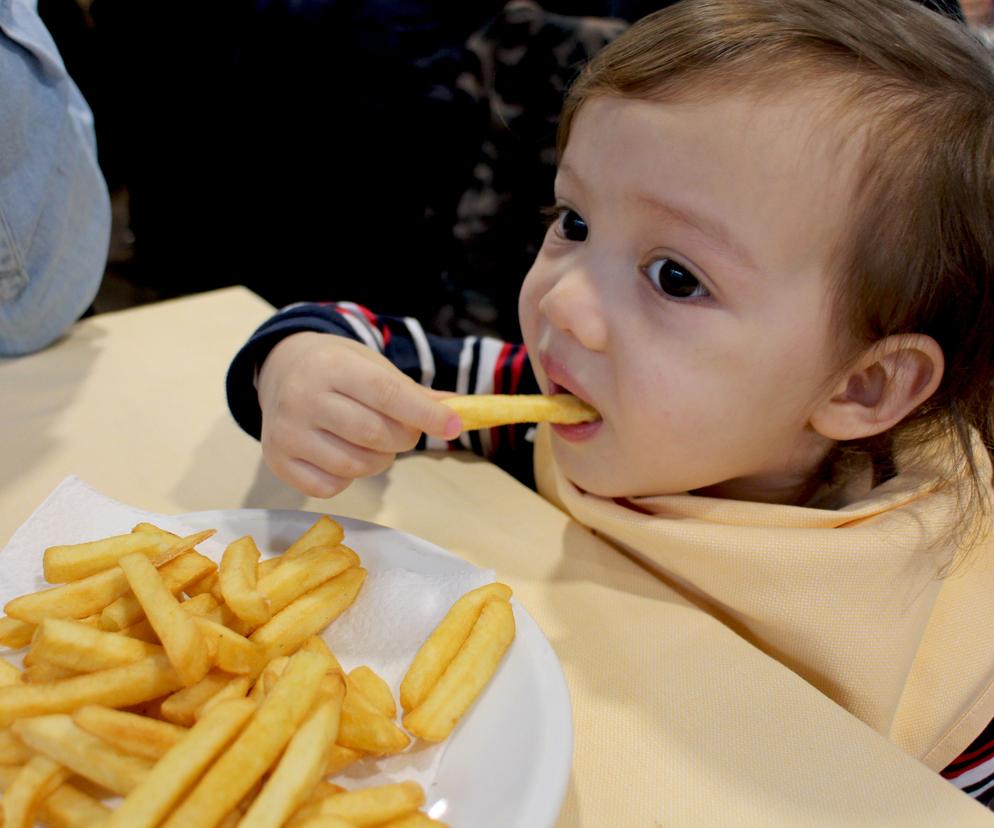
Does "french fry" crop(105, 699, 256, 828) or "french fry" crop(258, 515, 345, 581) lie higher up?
"french fry" crop(105, 699, 256, 828)

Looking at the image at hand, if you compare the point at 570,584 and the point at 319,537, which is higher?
Answer: the point at 319,537

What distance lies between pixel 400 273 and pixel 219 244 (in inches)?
42.5

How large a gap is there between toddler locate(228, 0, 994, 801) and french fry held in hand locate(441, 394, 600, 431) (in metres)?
0.03

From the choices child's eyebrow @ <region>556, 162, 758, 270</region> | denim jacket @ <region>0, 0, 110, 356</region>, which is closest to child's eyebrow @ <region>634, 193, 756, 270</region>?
child's eyebrow @ <region>556, 162, 758, 270</region>

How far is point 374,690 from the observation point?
2.51 ft

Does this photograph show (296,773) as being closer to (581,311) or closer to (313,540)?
(313,540)

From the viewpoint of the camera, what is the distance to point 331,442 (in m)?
1.08

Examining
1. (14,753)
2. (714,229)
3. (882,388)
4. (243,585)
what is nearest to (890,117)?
(714,229)

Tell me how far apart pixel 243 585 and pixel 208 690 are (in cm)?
10

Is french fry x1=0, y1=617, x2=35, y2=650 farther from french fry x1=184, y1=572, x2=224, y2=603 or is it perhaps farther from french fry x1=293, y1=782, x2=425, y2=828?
french fry x1=293, y1=782, x2=425, y2=828

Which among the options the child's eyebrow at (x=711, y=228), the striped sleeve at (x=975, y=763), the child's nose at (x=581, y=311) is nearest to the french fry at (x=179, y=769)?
the child's nose at (x=581, y=311)

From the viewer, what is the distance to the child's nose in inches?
40.4

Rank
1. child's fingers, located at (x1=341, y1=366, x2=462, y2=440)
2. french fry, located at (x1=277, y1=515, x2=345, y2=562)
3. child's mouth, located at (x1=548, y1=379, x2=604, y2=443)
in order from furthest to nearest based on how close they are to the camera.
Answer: child's mouth, located at (x1=548, y1=379, x2=604, y2=443)
child's fingers, located at (x1=341, y1=366, x2=462, y2=440)
french fry, located at (x1=277, y1=515, x2=345, y2=562)

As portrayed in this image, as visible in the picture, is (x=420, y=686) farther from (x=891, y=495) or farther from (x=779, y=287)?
(x=891, y=495)
